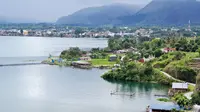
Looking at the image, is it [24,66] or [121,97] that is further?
[24,66]

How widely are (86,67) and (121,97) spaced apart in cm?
858

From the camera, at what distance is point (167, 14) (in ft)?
352

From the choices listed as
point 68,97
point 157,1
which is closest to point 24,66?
point 68,97

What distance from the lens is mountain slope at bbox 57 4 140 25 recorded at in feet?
408

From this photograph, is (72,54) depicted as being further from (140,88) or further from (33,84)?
(140,88)

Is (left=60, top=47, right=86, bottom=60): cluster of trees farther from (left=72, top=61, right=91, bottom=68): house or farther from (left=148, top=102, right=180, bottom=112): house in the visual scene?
(left=148, top=102, right=180, bottom=112): house

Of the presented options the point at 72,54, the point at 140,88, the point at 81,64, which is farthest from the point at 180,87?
the point at 72,54

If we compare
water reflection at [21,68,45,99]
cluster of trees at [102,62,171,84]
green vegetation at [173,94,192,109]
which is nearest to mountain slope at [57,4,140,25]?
water reflection at [21,68,45,99]

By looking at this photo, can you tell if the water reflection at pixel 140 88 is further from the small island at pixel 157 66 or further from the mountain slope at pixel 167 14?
the mountain slope at pixel 167 14

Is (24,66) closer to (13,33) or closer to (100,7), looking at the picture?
(13,33)

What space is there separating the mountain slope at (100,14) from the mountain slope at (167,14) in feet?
29.5

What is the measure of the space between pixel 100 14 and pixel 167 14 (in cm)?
2871

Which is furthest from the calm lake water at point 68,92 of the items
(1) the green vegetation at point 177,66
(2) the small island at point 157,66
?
(1) the green vegetation at point 177,66

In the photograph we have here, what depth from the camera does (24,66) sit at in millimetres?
24109
